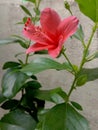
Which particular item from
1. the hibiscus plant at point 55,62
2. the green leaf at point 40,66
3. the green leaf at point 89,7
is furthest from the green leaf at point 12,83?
the green leaf at point 89,7

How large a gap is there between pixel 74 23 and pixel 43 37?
0.23ft

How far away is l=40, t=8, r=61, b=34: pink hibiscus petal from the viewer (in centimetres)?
52

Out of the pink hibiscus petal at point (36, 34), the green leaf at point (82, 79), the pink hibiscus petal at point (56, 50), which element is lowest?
the green leaf at point (82, 79)

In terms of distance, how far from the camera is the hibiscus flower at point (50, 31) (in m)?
0.50

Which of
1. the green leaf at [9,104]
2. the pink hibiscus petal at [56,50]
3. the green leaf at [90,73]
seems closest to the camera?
the pink hibiscus petal at [56,50]

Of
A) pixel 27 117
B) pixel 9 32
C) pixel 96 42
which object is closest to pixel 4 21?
pixel 9 32

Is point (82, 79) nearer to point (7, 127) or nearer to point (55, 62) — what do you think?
point (55, 62)

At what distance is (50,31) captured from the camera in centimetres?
52

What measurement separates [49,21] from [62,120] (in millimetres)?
205

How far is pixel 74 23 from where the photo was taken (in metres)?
0.50

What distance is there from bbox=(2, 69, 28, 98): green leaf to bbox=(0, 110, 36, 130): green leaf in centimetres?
8

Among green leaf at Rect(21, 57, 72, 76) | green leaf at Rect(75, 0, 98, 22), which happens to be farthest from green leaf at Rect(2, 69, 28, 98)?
green leaf at Rect(75, 0, 98, 22)

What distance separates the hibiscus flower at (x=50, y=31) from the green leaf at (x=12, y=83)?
0.52ft

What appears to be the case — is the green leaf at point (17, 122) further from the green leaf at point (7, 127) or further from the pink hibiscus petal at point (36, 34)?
the pink hibiscus petal at point (36, 34)
